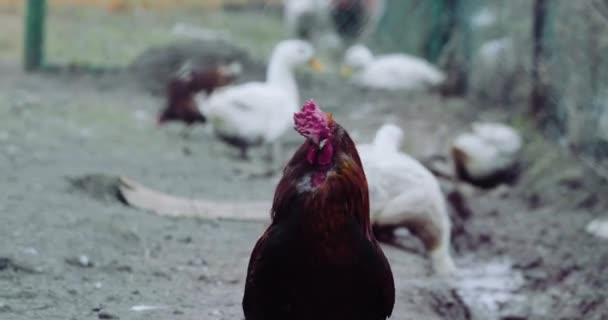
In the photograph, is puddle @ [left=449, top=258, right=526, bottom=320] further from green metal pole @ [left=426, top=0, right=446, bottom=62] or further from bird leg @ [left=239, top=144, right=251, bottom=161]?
green metal pole @ [left=426, top=0, right=446, bottom=62]

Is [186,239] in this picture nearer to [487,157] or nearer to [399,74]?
[487,157]

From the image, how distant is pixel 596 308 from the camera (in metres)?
4.98

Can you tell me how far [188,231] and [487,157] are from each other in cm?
285

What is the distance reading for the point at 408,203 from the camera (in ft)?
17.9

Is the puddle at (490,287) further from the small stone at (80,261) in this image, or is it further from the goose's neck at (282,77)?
the goose's neck at (282,77)

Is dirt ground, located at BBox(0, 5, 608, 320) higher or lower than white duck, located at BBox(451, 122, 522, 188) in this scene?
lower

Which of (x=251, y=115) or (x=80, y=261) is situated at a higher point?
(x=251, y=115)

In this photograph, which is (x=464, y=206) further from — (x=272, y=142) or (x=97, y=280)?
(x=97, y=280)

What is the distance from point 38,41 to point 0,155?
390 cm

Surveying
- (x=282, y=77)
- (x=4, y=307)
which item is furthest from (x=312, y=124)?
(x=282, y=77)

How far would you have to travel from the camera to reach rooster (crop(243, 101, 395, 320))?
10.7 ft

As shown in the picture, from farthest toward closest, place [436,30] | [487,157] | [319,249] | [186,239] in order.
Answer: [436,30]
[487,157]
[186,239]
[319,249]

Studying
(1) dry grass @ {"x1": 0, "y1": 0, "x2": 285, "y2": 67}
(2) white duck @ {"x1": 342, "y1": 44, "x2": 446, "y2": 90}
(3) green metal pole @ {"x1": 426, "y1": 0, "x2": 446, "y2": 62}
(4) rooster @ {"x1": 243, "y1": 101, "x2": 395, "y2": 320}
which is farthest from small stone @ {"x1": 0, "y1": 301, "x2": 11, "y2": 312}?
(3) green metal pole @ {"x1": 426, "y1": 0, "x2": 446, "y2": 62}

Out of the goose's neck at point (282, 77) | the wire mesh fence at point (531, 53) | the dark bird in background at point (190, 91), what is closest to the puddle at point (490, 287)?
the wire mesh fence at point (531, 53)
